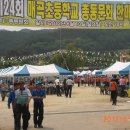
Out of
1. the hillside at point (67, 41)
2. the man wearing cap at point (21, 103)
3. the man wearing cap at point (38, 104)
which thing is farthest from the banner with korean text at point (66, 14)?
the hillside at point (67, 41)

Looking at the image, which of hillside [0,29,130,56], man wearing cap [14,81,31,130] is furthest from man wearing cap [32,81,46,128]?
hillside [0,29,130,56]

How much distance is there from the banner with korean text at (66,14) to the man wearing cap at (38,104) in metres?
2.50

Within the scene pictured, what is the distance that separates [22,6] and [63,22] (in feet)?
5.50

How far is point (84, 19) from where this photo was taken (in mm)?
15234

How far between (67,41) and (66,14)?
132449 millimetres

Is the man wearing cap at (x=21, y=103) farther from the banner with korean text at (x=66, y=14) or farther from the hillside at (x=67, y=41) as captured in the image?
the hillside at (x=67, y=41)

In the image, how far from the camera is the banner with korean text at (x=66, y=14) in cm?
1425

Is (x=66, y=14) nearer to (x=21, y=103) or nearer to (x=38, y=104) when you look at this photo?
(x=38, y=104)

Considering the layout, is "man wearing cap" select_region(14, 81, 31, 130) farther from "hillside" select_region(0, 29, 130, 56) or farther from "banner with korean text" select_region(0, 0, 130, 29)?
"hillside" select_region(0, 29, 130, 56)

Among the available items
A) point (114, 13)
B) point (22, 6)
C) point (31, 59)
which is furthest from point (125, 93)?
point (31, 59)

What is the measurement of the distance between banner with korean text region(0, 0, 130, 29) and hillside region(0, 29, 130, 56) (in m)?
125

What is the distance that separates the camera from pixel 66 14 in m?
15.0

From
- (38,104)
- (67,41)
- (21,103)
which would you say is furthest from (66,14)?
(67,41)

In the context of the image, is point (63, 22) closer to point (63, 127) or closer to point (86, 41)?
point (63, 127)
